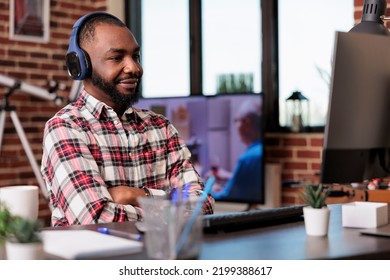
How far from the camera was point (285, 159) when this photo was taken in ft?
14.8

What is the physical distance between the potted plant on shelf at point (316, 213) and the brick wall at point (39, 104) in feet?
9.35

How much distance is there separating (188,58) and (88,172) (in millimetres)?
3100

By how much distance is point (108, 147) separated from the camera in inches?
86.8

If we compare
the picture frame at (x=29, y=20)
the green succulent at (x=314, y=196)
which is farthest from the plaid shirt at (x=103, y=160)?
the picture frame at (x=29, y=20)

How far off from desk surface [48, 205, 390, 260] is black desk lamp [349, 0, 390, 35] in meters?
0.75

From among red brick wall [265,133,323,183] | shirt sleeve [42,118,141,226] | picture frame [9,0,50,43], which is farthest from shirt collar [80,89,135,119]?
picture frame [9,0,50,43]

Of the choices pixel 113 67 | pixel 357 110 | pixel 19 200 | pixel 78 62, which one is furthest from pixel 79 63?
pixel 357 110

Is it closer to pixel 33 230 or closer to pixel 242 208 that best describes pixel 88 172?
pixel 33 230

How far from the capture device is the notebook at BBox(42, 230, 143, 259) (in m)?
1.33

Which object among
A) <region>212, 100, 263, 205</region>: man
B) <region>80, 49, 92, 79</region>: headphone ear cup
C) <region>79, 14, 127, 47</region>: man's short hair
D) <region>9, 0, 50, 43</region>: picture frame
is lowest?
<region>212, 100, 263, 205</region>: man

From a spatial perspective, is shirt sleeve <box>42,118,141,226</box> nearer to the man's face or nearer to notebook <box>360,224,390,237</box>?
the man's face

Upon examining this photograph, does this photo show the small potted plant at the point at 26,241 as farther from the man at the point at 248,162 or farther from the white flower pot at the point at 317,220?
the man at the point at 248,162

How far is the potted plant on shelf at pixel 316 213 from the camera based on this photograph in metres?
1.59

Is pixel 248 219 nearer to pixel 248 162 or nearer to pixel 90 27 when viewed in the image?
pixel 90 27
